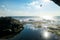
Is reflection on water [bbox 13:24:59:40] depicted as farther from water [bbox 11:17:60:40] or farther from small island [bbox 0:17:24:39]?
small island [bbox 0:17:24:39]

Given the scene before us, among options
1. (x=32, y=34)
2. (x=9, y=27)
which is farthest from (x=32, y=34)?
(x=9, y=27)

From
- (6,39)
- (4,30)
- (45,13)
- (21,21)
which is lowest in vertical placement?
(6,39)

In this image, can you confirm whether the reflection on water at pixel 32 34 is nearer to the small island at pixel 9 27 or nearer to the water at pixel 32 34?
the water at pixel 32 34

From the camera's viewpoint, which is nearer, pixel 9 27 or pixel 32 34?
pixel 9 27

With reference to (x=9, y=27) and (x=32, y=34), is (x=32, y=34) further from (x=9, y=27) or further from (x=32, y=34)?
(x=9, y=27)

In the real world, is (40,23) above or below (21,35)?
above

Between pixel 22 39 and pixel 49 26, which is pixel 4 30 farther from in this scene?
pixel 49 26

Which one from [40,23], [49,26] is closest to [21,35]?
[40,23]

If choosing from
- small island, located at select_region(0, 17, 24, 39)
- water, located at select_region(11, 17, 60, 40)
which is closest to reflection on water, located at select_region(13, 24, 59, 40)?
water, located at select_region(11, 17, 60, 40)
